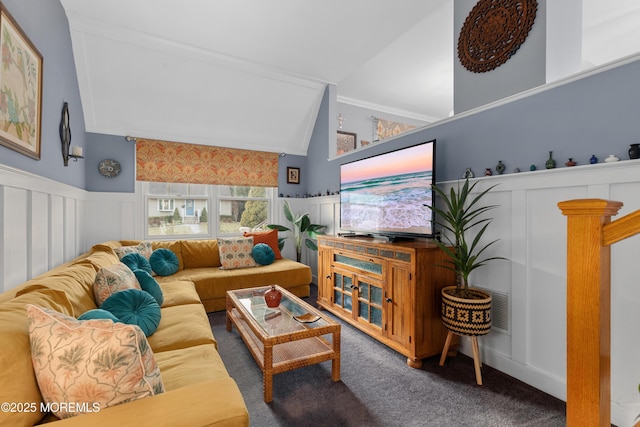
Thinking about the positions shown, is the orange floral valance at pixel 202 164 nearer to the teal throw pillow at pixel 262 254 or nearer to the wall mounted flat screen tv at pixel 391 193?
the teal throw pillow at pixel 262 254

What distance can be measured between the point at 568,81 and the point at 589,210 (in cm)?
126

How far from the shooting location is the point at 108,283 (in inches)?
70.9

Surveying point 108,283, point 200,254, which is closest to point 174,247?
point 200,254

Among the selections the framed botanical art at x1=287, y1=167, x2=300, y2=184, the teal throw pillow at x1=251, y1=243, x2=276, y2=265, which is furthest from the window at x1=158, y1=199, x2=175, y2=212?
the framed botanical art at x1=287, y1=167, x2=300, y2=184

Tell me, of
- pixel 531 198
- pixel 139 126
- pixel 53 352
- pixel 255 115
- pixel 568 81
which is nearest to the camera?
pixel 53 352

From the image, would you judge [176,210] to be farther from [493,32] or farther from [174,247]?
[493,32]

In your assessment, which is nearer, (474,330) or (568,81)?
(568,81)

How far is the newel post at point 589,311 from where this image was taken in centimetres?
94

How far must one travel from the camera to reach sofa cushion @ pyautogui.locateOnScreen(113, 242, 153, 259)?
2990 millimetres

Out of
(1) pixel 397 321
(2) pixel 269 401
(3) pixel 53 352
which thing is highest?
(3) pixel 53 352

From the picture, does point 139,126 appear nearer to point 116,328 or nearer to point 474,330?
point 116,328

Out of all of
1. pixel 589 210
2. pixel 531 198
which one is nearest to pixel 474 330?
pixel 531 198

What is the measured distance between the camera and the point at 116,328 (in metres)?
0.93

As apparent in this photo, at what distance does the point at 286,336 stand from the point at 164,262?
2236mm
